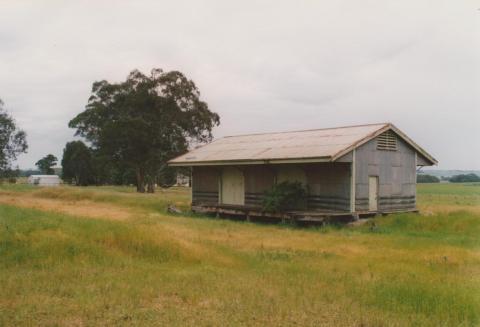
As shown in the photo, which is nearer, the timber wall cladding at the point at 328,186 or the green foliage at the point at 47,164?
the timber wall cladding at the point at 328,186

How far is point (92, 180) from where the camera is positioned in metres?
85.4

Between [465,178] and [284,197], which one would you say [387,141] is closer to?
[284,197]

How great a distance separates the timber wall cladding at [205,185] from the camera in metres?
27.5

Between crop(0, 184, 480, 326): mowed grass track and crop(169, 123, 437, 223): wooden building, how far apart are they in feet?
16.2

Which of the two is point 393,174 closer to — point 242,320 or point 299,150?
point 299,150

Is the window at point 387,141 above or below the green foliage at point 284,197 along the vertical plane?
above

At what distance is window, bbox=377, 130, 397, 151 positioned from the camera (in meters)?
22.0

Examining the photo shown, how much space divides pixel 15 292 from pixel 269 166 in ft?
55.0

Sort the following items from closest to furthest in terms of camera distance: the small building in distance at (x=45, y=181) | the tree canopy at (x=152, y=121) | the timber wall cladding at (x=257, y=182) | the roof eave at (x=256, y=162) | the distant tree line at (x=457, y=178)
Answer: the roof eave at (x=256, y=162) → the timber wall cladding at (x=257, y=182) → the tree canopy at (x=152, y=121) → the small building in distance at (x=45, y=181) → the distant tree line at (x=457, y=178)

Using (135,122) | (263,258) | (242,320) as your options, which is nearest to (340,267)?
(263,258)

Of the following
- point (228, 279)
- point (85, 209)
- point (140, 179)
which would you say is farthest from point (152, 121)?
point (228, 279)

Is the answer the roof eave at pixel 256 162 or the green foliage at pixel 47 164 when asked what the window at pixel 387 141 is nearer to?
the roof eave at pixel 256 162

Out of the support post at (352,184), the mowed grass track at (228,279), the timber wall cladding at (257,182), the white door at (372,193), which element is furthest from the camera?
the timber wall cladding at (257,182)

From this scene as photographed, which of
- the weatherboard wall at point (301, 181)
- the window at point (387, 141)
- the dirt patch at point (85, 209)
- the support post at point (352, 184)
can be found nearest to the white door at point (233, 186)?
the weatherboard wall at point (301, 181)
